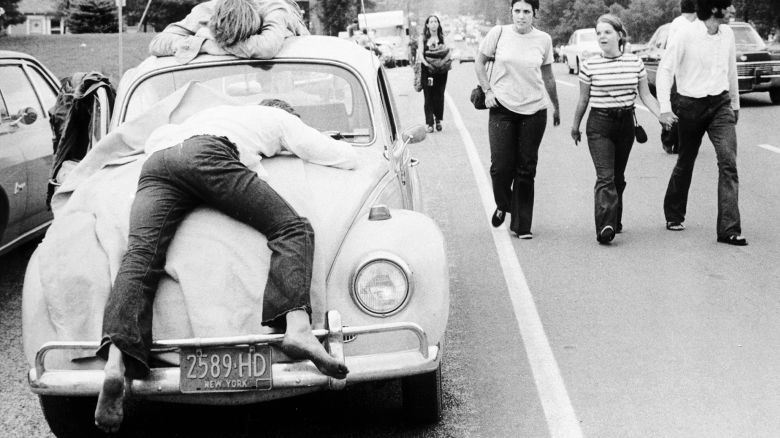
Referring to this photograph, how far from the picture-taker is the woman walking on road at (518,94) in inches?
328

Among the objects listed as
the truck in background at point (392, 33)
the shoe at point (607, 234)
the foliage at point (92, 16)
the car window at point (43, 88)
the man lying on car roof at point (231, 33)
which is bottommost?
the shoe at point (607, 234)

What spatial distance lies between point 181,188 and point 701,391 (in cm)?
272

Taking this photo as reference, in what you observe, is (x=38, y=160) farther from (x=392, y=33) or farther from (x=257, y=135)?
(x=392, y=33)

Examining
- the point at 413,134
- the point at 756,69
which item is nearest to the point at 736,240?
the point at 413,134

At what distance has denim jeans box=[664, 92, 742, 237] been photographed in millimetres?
8172

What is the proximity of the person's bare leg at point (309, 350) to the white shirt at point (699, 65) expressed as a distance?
202 inches

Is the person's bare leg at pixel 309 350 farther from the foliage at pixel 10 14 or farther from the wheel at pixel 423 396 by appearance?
the foliage at pixel 10 14

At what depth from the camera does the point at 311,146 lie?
5.01 metres

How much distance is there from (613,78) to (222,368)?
513 centimetres

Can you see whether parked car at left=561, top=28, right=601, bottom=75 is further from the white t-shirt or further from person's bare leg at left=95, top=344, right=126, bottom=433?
person's bare leg at left=95, top=344, right=126, bottom=433

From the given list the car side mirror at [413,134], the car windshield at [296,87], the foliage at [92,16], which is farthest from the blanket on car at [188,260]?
the foliage at [92,16]

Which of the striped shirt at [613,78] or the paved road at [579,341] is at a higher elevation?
the striped shirt at [613,78]

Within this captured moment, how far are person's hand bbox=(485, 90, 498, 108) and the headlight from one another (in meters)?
4.39

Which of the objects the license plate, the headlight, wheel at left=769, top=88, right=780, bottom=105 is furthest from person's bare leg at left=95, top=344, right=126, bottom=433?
wheel at left=769, top=88, right=780, bottom=105
